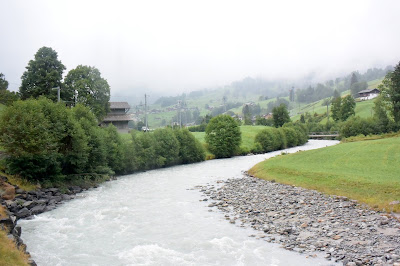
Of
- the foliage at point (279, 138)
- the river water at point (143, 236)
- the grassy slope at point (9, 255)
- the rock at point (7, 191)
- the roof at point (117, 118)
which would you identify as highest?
the roof at point (117, 118)

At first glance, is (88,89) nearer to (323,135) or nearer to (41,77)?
(41,77)

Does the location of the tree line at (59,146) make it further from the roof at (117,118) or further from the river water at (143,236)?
the roof at (117,118)

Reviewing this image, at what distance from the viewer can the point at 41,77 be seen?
6975cm

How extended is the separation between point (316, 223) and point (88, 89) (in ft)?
220

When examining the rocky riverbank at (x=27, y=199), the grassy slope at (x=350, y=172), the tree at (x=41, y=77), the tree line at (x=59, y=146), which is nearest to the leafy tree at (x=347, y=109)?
the grassy slope at (x=350, y=172)

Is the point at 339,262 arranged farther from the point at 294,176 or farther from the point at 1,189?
the point at 1,189

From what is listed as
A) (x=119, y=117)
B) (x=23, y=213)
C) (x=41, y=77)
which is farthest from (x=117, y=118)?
(x=23, y=213)

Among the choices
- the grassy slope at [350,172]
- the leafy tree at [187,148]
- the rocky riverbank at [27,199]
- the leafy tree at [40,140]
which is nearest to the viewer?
the grassy slope at [350,172]

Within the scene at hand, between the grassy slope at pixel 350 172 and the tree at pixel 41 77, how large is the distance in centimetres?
4818

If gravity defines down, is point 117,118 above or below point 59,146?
above

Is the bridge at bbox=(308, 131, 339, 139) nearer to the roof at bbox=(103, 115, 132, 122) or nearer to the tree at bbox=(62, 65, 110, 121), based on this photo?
the roof at bbox=(103, 115, 132, 122)

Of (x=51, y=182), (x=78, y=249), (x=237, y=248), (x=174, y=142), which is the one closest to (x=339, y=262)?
(x=237, y=248)

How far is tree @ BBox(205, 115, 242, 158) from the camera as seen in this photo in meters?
92.8

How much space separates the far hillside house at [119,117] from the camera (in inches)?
4021
